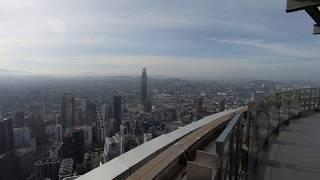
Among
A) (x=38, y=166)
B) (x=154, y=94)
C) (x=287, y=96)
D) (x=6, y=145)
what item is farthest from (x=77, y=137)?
(x=287, y=96)

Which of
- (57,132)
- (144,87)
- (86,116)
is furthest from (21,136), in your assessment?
(144,87)

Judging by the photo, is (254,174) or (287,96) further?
(287,96)

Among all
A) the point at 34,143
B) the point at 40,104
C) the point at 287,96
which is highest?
the point at 287,96

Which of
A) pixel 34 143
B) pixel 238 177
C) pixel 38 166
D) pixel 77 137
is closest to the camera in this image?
pixel 238 177

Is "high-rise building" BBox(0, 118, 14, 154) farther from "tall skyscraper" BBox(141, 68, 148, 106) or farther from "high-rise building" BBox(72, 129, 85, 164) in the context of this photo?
"tall skyscraper" BBox(141, 68, 148, 106)

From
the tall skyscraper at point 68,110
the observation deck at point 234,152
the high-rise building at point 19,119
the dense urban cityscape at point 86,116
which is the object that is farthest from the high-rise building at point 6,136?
the observation deck at point 234,152

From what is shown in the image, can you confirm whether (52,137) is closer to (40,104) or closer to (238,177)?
(40,104)

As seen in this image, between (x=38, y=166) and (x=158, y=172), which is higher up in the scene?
(x=158, y=172)
